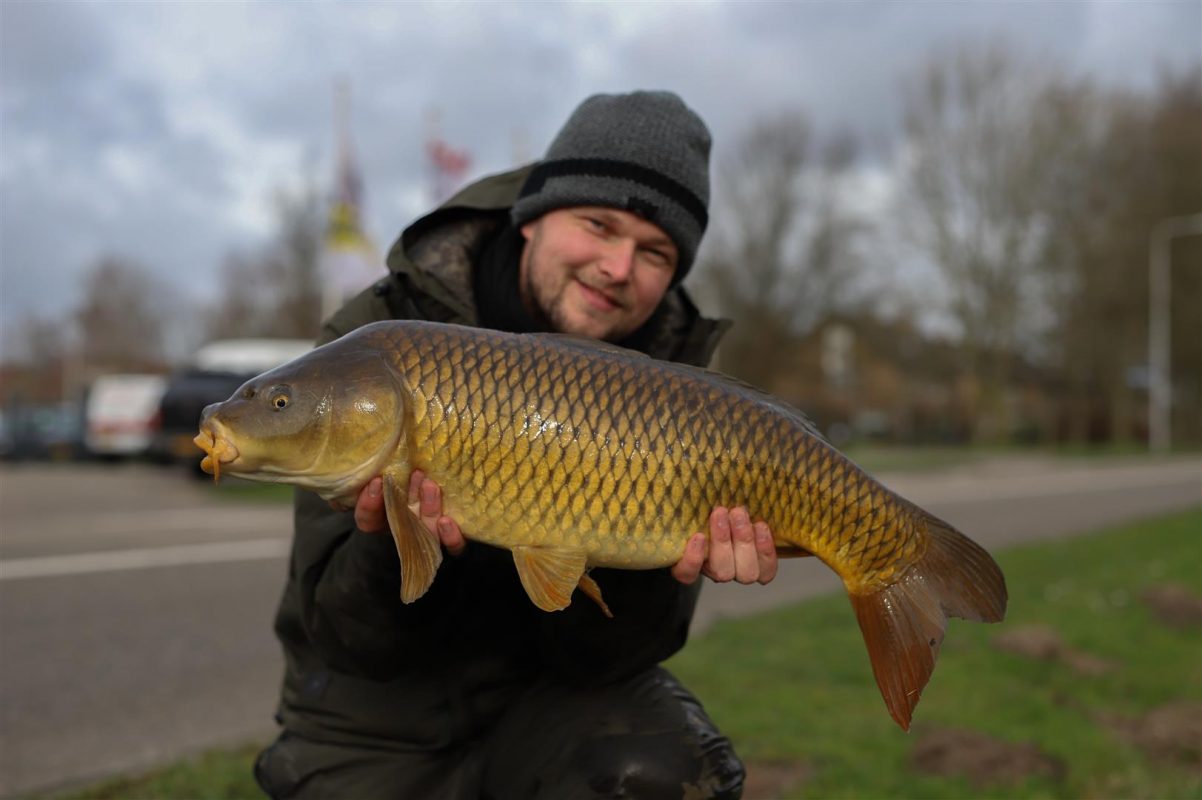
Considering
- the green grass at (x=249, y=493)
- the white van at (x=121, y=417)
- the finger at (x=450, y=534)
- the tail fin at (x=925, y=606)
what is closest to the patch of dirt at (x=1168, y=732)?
the tail fin at (x=925, y=606)

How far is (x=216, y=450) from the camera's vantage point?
1.90m

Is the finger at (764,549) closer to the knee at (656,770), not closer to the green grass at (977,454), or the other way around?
the knee at (656,770)

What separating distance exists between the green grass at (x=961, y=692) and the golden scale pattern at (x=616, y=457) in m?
1.47

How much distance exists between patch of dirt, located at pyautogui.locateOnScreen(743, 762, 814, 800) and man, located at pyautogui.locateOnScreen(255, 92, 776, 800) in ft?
2.52

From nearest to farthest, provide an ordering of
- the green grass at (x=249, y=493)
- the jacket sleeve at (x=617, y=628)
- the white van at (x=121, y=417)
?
the jacket sleeve at (x=617, y=628), the green grass at (x=249, y=493), the white van at (x=121, y=417)

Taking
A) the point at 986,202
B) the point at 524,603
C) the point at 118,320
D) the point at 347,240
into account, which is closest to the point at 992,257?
the point at 986,202

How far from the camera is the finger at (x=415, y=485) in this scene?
1990mm

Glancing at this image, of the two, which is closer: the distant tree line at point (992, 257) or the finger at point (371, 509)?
the finger at point (371, 509)

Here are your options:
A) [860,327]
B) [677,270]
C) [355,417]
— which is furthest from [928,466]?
[355,417]

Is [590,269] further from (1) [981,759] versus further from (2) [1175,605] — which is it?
(2) [1175,605]

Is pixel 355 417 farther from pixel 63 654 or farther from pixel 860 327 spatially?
pixel 860 327

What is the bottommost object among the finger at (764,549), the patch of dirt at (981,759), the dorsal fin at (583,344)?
the patch of dirt at (981,759)

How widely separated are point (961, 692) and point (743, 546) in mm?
2752

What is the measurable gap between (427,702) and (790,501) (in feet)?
3.59
